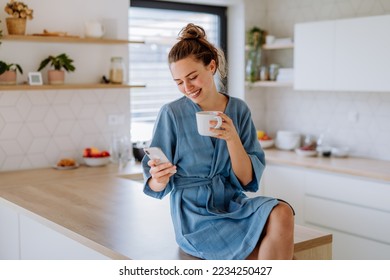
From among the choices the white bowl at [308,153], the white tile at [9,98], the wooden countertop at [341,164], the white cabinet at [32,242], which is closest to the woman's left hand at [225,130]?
the white cabinet at [32,242]

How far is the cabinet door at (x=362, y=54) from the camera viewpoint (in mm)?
4164

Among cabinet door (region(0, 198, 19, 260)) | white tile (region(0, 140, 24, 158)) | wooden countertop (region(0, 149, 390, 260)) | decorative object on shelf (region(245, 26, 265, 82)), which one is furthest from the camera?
decorative object on shelf (region(245, 26, 265, 82))

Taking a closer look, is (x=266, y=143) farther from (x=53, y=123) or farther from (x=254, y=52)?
(x=53, y=123)

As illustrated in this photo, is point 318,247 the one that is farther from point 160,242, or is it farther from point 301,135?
point 301,135

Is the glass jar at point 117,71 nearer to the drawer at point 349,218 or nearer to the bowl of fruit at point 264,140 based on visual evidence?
the bowl of fruit at point 264,140

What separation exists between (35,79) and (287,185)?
1.93 m

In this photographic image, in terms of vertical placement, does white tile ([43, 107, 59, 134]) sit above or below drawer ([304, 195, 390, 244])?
above

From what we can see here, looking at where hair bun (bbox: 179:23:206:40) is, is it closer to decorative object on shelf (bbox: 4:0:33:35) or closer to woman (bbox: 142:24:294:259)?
woman (bbox: 142:24:294:259)

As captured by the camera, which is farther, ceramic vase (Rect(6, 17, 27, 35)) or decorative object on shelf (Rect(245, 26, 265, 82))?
decorative object on shelf (Rect(245, 26, 265, 82))

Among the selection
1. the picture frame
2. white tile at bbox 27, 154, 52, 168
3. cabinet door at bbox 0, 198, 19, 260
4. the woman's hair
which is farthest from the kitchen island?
the woman's hair

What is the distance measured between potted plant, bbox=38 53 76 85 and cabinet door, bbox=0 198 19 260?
1.01 m

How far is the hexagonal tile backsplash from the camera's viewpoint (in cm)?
408

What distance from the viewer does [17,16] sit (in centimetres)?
386
